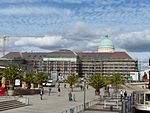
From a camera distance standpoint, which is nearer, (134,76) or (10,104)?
(10,104)

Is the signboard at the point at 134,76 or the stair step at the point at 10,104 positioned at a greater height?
the signboard at the point at 134,76

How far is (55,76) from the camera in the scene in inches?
6816

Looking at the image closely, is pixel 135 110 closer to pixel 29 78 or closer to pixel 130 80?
pixel 29 78

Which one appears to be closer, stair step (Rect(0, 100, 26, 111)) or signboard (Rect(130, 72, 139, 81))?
stair step (Rect(0, 100, 26, 111))

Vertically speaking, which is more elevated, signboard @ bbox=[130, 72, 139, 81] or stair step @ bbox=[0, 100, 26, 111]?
signboard @ bbox=[130, 72, 139, 81]

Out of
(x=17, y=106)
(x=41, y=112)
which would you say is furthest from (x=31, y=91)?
(x=41, y=112)

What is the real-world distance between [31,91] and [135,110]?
33.4 m

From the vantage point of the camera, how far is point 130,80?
169500 mm

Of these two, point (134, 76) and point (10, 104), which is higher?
point (134, 76)

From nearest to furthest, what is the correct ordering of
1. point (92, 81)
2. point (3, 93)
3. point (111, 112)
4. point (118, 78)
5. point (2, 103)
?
point (111, 112), point (2, 103), point (3, 93), point (92, 81), point (118, 78)

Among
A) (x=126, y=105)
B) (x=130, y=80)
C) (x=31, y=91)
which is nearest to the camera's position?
(x=126, y=105)

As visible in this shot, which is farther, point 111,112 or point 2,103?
point 2,103

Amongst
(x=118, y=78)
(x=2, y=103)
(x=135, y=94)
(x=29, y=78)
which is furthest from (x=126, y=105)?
(x=118, y=78)

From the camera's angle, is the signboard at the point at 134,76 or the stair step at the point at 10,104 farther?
the signboard at the point at 134,76
